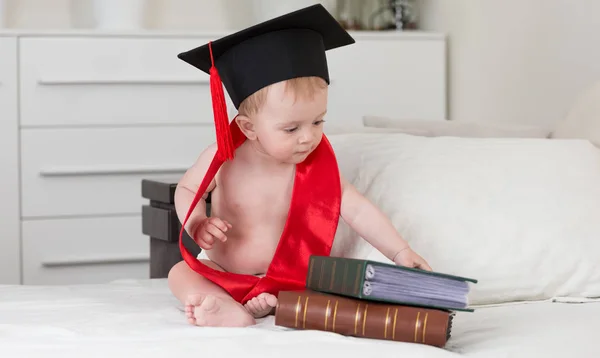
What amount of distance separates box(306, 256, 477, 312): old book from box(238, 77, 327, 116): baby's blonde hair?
0.29m

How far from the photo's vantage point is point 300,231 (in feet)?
4.67

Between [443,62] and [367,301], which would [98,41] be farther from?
[367,301]

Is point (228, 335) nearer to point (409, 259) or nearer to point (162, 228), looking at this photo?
point (409, 259)

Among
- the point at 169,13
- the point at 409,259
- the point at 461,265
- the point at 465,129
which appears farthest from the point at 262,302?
the point at 169,13

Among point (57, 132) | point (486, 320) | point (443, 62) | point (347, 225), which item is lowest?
point (486, 320)

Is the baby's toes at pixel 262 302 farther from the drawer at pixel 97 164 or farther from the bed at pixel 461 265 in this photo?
the drawer at pixel 97 164

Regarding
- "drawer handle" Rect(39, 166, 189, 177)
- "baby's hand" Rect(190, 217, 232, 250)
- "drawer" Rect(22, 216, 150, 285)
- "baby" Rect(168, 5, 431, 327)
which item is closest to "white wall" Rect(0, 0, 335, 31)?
"drawer handle" Rect(39, 166, 189, 177)

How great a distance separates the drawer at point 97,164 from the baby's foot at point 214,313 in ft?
5.44

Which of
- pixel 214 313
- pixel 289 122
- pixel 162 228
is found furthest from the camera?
pixel 162 228

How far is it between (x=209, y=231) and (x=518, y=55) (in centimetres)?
155

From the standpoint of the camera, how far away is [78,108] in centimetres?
287

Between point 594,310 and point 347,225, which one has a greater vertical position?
point 347,225

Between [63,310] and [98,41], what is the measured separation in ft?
5.43

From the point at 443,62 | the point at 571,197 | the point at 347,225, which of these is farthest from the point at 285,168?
the point at 443,62
